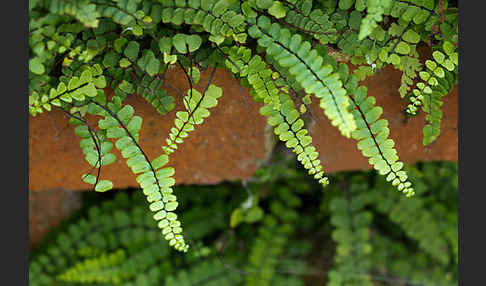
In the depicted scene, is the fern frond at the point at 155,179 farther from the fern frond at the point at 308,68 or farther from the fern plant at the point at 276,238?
the fern plant at the point at 276,238

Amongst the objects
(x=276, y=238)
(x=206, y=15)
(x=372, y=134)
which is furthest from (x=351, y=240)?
(x=206, y=15)

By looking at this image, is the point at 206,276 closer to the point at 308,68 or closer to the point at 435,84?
the point at 308,68

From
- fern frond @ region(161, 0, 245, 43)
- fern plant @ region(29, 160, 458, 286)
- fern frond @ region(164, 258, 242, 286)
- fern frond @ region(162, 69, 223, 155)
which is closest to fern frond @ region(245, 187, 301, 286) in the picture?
fern plant @ region(29, 160, 458, 286)

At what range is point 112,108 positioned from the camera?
174 centimetres

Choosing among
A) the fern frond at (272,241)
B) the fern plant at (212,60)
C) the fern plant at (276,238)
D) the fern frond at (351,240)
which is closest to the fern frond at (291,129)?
the fern plant at (212,60)

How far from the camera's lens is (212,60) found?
1815mm

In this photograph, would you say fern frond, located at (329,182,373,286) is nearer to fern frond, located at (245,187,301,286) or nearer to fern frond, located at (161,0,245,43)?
fern frond, located at (245,187,301,286)

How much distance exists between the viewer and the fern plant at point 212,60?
5.31 ft

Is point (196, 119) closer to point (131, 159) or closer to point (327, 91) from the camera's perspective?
point (131, 159)

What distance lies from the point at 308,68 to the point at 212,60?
0.45m

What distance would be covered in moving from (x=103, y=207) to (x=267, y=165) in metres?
1.20

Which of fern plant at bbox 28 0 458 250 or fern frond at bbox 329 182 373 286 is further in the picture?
fern frond at bbox 329 182 373 286

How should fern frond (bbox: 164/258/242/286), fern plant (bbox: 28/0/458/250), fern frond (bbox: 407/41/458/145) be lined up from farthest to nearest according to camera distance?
fern frond (bbox: 164/258/242/286) → fern frond (bbox: 407/41/458/145) → fern plant (bbox: 28/0/458/250)

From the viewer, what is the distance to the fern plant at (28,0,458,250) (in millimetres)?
1618
